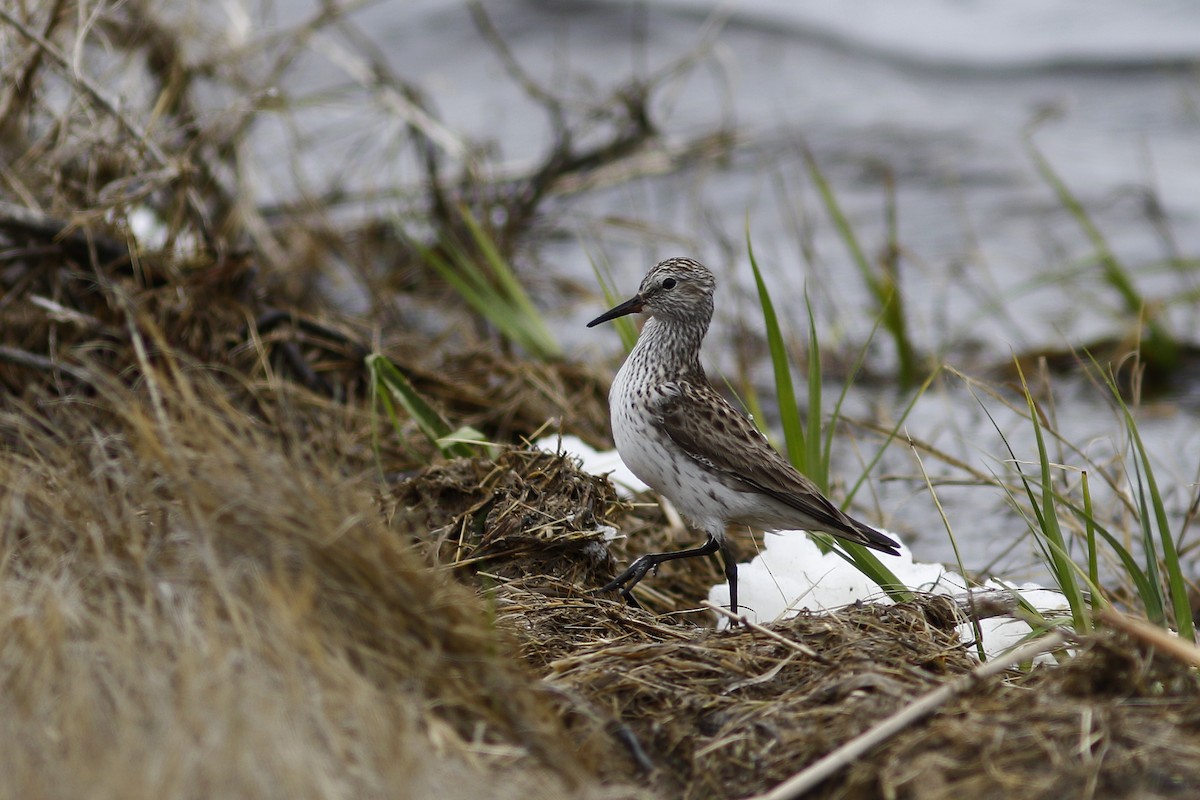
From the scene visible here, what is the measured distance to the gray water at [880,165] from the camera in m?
8.24

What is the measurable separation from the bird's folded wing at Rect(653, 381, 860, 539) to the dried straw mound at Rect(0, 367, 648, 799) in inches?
56.3

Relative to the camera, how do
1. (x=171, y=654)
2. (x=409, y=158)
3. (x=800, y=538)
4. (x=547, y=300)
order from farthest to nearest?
(x=409, y=158) < (x=547, y=300) < (x=800, y=538) < (x=171, y=654)

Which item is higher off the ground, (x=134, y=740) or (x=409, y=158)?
(x=409, y=158)

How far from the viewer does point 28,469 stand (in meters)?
4.21

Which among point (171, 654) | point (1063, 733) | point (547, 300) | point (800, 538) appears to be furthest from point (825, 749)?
point (547, 300)

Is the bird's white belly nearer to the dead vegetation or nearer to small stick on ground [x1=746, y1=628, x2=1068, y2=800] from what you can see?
the dead vegetation

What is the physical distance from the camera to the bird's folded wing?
4609 millimetres

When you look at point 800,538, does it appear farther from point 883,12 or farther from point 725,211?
point 883,12

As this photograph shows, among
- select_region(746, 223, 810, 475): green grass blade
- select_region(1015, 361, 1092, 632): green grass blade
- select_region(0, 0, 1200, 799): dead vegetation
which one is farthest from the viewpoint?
select_region(746, 223, 810, 475): green grass blade

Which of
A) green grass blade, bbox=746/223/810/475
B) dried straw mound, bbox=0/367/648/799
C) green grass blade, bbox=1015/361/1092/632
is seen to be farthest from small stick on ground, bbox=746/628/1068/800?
green grass blade, bbox=746/223/810/475

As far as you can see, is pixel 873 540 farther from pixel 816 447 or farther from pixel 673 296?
pixel 673 296

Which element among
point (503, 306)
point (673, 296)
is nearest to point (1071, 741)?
point (673, 296)

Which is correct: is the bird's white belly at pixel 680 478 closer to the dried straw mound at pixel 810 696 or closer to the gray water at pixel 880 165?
the dried straw mound at pixel 810 696

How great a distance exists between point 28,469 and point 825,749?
2715 millimetres
